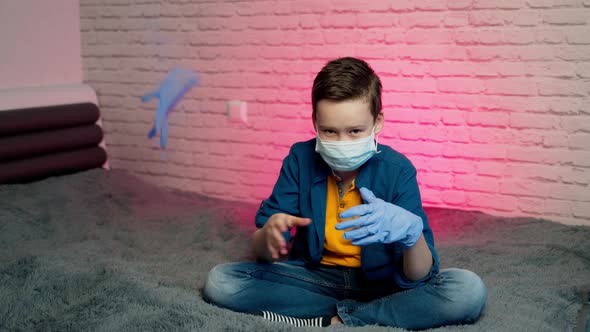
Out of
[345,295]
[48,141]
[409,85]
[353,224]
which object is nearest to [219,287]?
[345,295]

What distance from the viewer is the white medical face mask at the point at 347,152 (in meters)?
1.64

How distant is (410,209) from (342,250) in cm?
20

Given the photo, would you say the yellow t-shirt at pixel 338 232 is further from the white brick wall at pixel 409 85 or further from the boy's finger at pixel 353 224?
the white brick wall at pixel 409 85

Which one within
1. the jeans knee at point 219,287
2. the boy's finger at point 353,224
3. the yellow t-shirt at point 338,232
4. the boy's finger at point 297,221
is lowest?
the jeans knee at point 219,287

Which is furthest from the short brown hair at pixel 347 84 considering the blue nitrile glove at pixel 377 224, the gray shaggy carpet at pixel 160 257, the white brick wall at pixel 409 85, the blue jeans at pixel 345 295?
the white brick wall at pixel 409 85

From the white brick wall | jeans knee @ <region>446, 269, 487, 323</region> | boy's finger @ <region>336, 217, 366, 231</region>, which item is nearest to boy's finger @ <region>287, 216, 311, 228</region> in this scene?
boy's finger @ <region>336, 217, 366, 231</region>

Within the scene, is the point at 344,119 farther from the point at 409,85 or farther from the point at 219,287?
the point at 409,85

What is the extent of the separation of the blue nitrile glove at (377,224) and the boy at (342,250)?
2.1 inches

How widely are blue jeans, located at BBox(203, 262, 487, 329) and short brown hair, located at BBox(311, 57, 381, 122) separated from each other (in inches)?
16.8

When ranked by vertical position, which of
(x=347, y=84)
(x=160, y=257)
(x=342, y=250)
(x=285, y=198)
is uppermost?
(x=347, y=84)

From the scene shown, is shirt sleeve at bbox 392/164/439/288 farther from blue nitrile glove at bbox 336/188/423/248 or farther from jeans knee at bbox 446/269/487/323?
blue nitrile glove at bbox 336/188/423/248

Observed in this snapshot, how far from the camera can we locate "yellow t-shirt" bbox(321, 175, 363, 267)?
173 cm

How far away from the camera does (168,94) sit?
134 inches

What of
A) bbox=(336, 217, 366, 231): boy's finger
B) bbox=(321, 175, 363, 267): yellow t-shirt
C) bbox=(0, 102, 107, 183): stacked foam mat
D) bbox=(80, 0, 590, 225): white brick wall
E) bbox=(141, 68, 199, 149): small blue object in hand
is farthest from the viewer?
bbox=(141, 68, 199, 149): small blue object in hand
